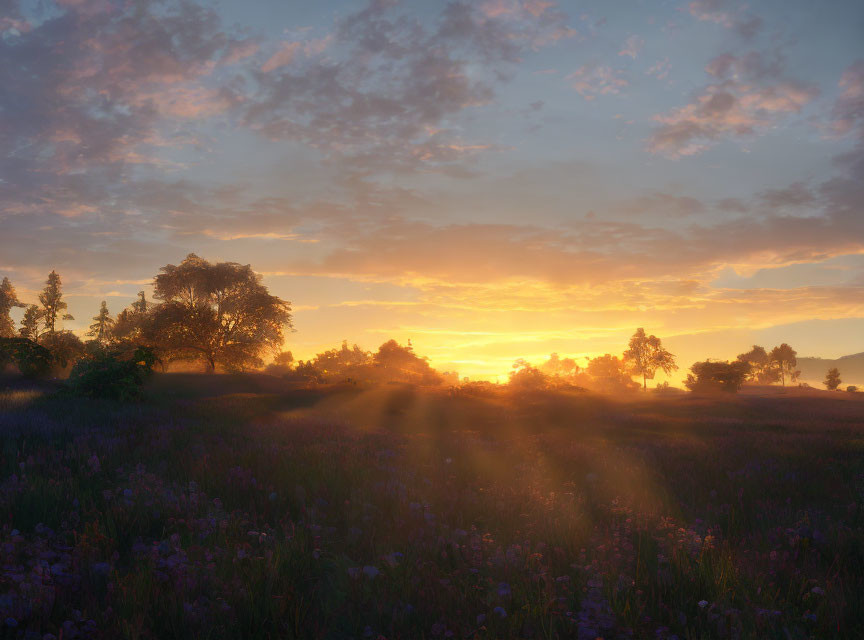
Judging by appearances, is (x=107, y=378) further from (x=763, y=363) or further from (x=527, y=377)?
(x=763, y=363)

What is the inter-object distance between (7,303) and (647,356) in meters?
94.1

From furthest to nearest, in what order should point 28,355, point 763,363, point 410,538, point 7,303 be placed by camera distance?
1. point 763,363
2. point 7,303
3. point 28,355
4. point 410,538

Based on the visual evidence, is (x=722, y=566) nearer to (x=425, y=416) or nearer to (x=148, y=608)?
(x=148, y=608)

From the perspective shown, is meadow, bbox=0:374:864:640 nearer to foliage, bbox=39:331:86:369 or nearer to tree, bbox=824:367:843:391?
foliage, bbox=39:331:86:369

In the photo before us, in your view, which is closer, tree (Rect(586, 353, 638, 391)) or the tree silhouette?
the tree silhouette

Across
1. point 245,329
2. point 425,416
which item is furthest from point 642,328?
point 425,416

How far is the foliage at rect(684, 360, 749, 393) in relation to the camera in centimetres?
4691

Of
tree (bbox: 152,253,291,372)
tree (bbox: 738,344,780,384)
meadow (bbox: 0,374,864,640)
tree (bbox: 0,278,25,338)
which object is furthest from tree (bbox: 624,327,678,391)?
tree (bbox: 0,278,25,338)

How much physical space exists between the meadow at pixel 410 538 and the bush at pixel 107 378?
6557 mm

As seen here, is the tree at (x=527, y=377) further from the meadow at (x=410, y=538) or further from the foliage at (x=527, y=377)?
the meadow at (x=410, y=538)

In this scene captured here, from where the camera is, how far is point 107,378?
52.9 feet

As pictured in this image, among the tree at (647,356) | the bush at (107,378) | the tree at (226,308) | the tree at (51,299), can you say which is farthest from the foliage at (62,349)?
the tree at (647,356)

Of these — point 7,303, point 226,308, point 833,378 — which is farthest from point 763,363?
point 7,303

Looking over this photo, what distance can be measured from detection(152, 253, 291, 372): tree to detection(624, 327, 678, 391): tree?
6083 centimetres
